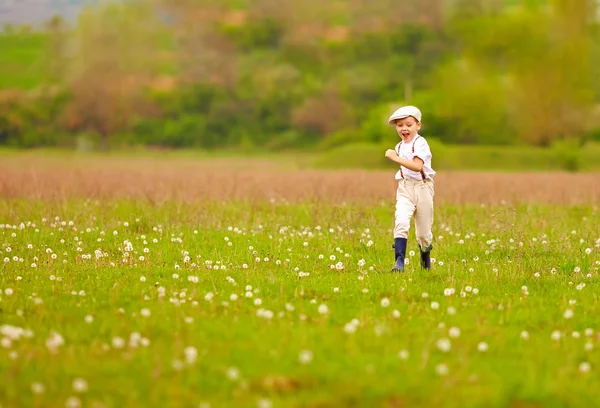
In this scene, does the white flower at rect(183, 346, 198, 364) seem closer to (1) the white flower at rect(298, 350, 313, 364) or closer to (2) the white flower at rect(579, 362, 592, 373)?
(1) the white flower at rect(298, 350, 313, 364)

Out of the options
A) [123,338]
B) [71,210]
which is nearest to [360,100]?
[71,210]

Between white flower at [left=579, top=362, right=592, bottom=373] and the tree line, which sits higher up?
the tree line

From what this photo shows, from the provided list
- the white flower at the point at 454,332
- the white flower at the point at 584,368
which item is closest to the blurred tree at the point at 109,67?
the white flower at the point at 454,332

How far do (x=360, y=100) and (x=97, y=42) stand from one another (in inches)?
1119

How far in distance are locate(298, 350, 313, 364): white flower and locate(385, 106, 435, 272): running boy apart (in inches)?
177

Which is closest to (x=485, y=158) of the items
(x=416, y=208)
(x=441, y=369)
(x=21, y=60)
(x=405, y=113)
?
(x=416, y=208)

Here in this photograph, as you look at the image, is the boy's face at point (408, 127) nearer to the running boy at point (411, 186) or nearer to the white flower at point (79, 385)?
the running boy at point (411, 186)

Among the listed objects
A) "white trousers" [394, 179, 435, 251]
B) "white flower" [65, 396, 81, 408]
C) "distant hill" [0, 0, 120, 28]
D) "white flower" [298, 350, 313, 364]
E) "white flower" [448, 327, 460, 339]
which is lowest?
"white flower" [65, 396, 81, 408]

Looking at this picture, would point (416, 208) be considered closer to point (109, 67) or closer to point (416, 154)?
point (416, 154)

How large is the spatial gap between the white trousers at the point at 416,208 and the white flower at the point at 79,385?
6.01m

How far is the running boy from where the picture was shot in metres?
10.6

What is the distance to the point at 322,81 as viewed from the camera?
8119 centimetres

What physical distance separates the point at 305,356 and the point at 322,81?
76560 millimetres

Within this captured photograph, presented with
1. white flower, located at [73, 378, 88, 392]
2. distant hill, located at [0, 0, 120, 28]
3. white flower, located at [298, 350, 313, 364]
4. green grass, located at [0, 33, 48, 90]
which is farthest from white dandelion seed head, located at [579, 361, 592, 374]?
distant hill, located at [0, 0, 120, 28]
